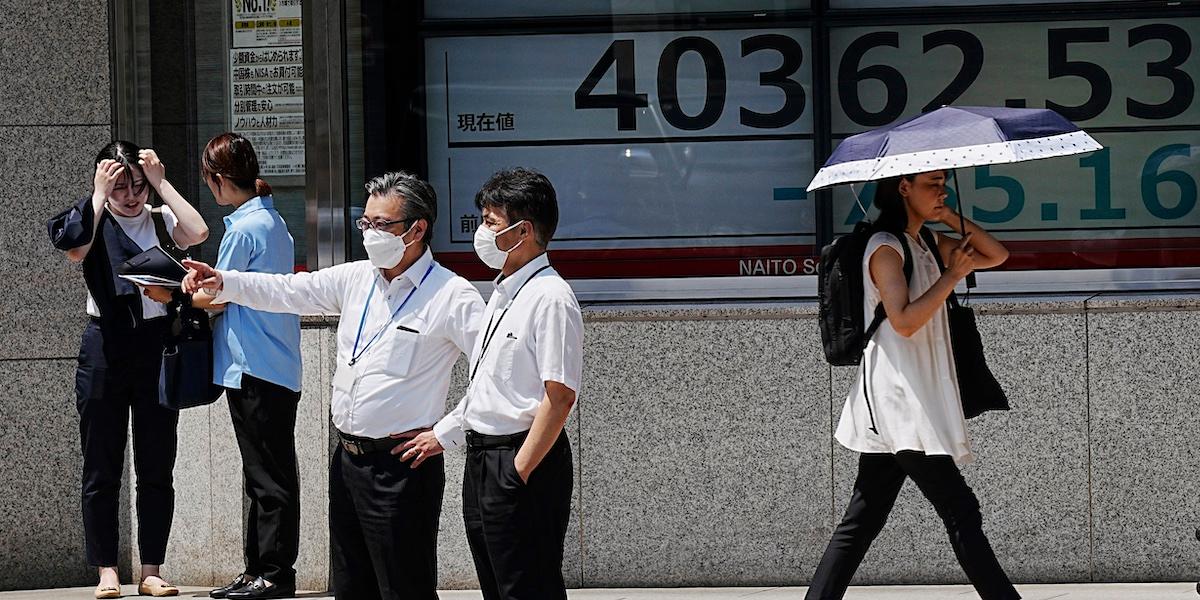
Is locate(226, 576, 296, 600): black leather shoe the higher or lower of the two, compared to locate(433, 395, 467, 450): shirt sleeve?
lower

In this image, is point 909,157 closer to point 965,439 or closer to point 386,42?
point 965,439

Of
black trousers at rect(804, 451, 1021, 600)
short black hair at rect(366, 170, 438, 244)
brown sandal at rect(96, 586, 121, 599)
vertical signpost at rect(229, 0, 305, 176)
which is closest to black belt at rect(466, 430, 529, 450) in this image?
short black hair at rect(366, 170, 438, 244)

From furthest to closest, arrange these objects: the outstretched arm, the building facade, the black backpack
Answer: the building facade
the black backpack
the outstretched arm

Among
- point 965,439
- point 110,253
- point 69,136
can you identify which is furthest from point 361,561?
point 69,136

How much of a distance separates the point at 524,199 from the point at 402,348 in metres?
0.54

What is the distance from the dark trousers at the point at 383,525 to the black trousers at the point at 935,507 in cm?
132

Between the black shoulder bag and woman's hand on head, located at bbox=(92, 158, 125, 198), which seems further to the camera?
woman's hand on head, located at bbox=(92, 158, 125, 198)

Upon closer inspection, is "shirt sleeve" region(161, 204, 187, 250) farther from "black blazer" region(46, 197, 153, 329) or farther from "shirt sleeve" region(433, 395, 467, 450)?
"shirt sleeve" region(433, 395, 467, 450)

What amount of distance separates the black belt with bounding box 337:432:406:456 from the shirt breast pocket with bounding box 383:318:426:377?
18 cm

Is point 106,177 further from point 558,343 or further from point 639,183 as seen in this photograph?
point 558,343

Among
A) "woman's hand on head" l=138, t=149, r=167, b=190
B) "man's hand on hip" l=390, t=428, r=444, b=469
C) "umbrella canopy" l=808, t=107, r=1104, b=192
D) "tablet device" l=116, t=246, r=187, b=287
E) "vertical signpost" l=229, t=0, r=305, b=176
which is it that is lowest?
"man's hand on hip" l=390, t=428, r=444, b=469

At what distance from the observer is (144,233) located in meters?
6.38

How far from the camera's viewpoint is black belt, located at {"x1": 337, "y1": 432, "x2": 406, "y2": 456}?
14.0 feet

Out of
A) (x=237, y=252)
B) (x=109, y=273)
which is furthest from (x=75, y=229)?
(x=237, y=252)
